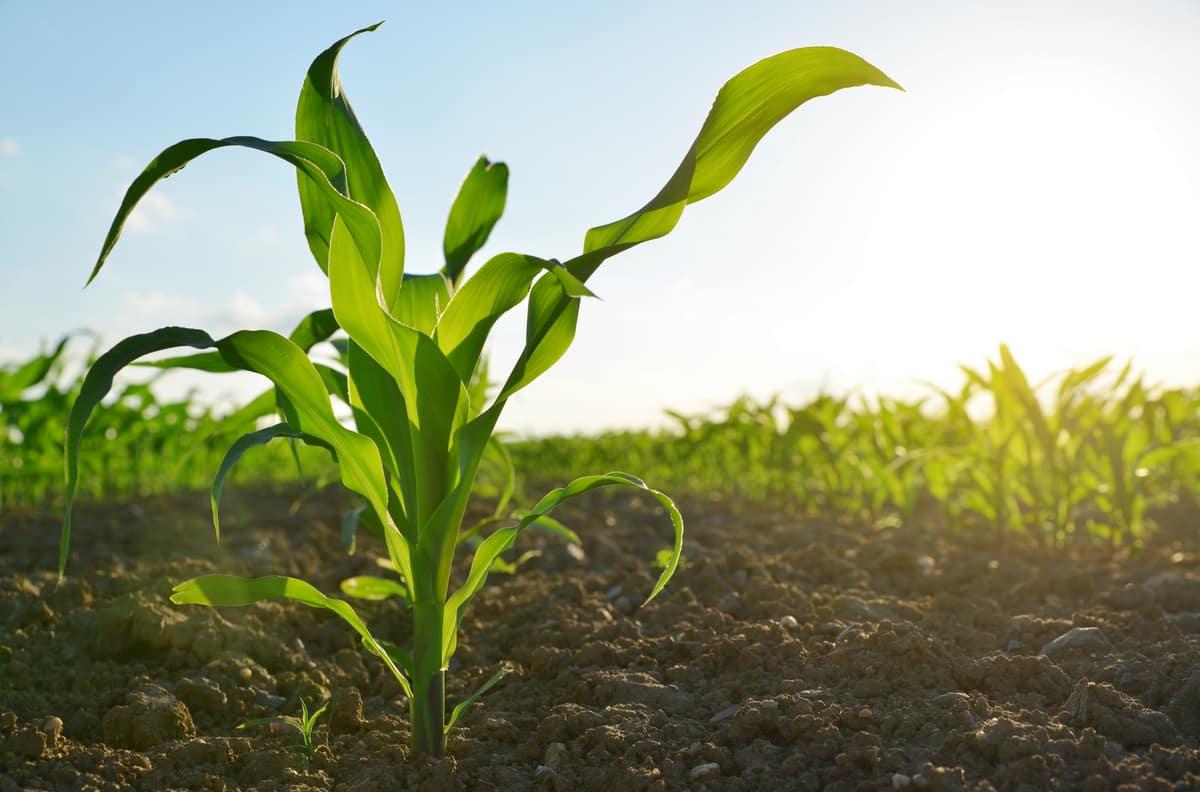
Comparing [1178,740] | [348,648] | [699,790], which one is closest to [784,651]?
[699,790]

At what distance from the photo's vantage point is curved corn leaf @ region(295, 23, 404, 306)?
1.49 meters

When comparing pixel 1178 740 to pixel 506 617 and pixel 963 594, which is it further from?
pixel 506 617

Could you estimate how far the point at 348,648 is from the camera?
7.70 feet

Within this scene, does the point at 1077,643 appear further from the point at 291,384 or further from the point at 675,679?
the point at 291,384

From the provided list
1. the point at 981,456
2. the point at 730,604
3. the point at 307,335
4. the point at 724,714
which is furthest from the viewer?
the point at 981,456

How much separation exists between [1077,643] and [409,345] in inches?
58.6

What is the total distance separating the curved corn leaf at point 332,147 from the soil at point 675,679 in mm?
898

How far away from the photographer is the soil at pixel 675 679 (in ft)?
4.57

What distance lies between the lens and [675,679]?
5.97ft

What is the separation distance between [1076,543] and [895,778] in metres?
2.67

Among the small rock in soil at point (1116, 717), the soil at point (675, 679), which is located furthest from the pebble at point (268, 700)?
the small rock in soil at point (1116, 717)

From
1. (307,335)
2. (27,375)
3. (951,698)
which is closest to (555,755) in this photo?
(951,698)

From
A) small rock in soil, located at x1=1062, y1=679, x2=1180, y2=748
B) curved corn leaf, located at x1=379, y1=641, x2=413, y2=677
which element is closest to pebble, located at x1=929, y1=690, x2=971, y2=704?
small rock in soil, located at x1=1062, y1=679, x2=1180, y2=748

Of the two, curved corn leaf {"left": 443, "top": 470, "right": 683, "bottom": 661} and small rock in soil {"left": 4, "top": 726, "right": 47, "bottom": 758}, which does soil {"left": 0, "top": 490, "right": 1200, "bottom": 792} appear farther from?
curved corn leaf {"left": 443, "top": 470, "right": 683, "bottom": 661}
